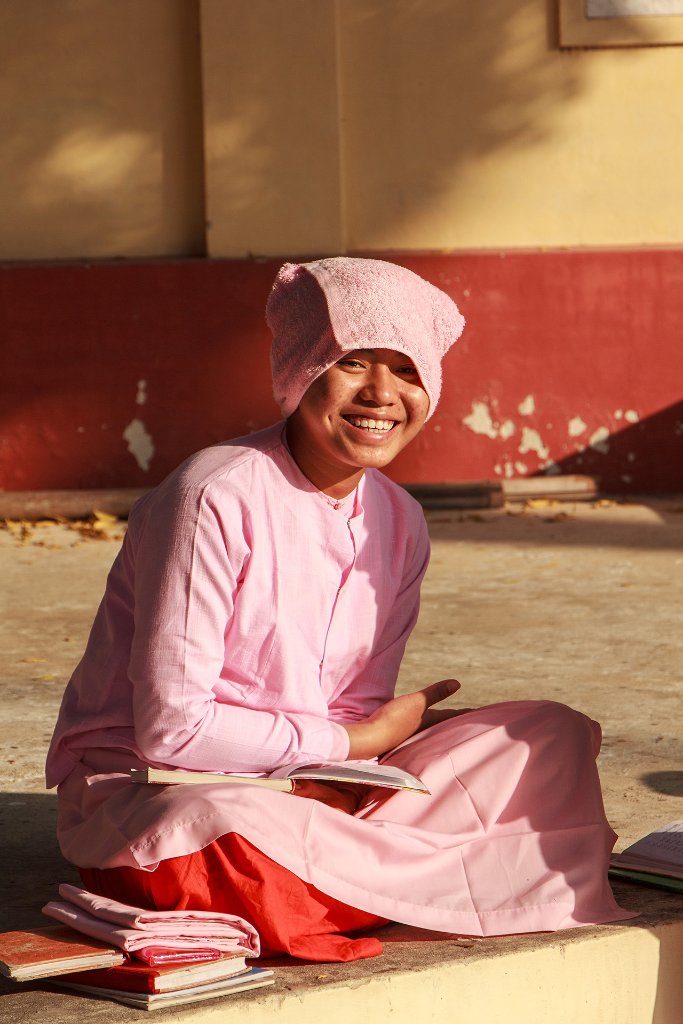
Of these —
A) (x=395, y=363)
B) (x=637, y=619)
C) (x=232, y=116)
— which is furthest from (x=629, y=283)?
(x=395, y=363)

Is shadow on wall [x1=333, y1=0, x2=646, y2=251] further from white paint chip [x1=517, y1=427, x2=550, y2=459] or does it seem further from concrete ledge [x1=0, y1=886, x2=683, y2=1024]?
concrete ledge [x1=0, y1=886, x2=683, y2=1024]

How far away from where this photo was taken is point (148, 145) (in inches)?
376

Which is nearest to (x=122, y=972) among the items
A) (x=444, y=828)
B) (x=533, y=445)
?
(x=444, y=828)

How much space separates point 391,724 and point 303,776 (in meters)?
0.38

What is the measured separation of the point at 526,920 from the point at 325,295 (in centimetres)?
114

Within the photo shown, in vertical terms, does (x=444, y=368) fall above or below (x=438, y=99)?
below

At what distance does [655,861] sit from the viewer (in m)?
3.20

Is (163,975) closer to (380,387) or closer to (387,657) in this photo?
(387,657)

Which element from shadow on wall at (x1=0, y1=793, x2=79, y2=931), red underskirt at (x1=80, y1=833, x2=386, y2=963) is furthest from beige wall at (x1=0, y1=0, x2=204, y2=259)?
red underskirt at (x1=80, y1=833, x2=386, y2=963)

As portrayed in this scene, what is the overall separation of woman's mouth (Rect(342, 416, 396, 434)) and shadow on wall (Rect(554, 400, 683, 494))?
7017 millimetres

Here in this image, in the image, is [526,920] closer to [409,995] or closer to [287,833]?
[409,995]

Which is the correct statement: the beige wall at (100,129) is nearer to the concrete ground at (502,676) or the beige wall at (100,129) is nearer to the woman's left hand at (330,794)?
the concrete ground at (502,676)

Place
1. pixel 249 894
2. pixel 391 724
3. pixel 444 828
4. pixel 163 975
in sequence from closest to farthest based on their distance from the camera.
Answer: pixel 163 975 → pixel 249 894 → pixel 444 828 → pixel 391 724

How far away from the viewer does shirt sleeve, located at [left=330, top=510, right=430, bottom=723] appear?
10.3ft
